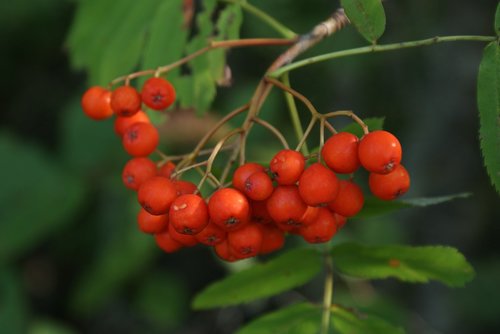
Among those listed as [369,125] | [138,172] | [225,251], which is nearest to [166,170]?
[138,172]

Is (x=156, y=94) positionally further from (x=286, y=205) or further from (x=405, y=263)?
(x=405, y=263)

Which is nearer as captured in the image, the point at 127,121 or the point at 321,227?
the point at 321,227

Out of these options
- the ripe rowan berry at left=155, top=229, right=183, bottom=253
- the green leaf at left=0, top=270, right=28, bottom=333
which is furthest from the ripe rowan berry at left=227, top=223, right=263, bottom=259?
the green leaf at left=0, top=270, right=28, bottom=333

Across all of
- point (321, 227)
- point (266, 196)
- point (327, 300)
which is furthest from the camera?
point (327, 300)

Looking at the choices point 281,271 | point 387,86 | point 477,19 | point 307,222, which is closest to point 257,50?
point 387,86

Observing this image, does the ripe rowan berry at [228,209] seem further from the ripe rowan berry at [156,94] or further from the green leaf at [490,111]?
the green leaf at [490,111]

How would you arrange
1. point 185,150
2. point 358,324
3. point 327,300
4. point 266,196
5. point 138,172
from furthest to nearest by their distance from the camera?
point 185,150
point 327,300
point 358,324
point 138,172
point 266,196

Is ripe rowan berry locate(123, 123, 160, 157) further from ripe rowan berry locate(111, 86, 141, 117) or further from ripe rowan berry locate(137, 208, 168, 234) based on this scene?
ripe rowan berry locate(137, 208, 168, 234)
